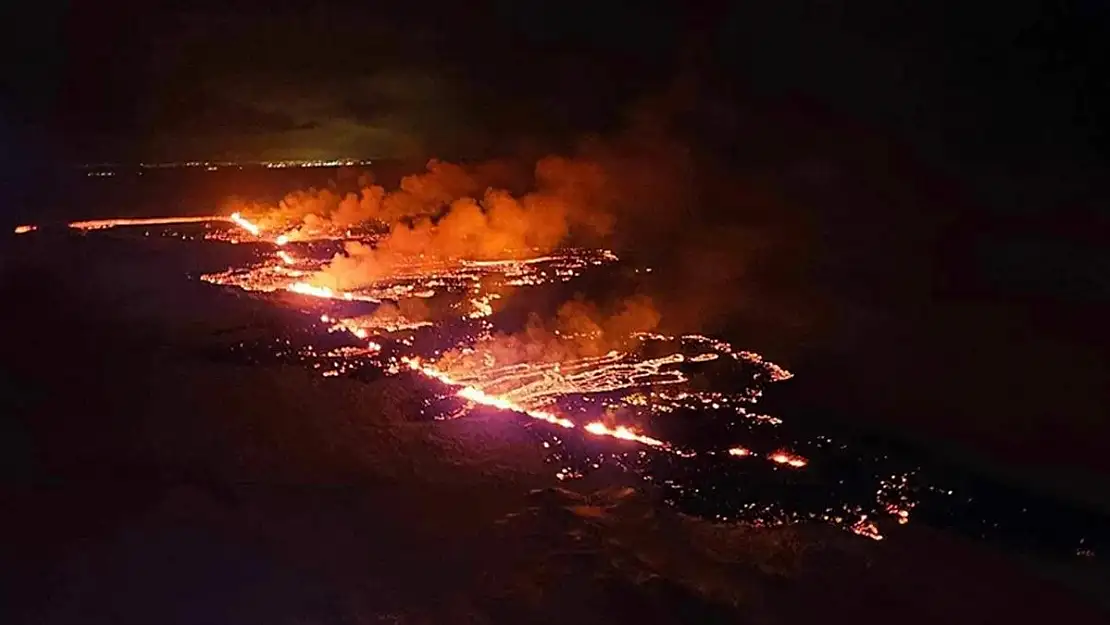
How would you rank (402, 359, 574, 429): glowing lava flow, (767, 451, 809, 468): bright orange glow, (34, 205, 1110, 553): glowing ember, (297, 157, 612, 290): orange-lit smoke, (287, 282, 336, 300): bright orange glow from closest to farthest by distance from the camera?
1. (34, 205, 1110, 553): glowing ember
2. (767, 451, 809, 468): bright orange glow
3. (402, 359, 574, 429): glowing lava flow
4. (287, 282, 336, 300): bright orange glow
5. (297, 157, 612, 290): orange-lit smoke

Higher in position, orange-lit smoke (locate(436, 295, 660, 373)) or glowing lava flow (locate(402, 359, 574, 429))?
orange-lit smoke (locate(436, 295, 660, 373))

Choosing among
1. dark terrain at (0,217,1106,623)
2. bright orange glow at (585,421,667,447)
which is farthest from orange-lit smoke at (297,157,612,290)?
bright orange glow at (585,421,667,447)

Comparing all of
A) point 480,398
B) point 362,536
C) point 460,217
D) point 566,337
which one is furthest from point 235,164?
point 362,536

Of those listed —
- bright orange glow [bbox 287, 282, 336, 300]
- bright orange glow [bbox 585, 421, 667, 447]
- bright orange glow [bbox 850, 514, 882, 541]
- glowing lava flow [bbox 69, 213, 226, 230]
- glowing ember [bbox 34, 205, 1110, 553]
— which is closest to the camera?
bright orange glow [bbox 850, 514, 882, 541]

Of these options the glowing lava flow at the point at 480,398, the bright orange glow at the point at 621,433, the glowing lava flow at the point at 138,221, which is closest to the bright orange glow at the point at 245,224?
the glowing lava flow at the point at 138,221

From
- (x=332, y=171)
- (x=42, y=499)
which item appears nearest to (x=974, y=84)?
(x=332, y=171)

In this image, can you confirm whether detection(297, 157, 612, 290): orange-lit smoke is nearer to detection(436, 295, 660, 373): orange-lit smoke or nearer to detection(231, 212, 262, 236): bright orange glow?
detection(231, 212, 262, 236): bright orange glow

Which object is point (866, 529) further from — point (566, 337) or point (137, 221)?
point (137, 221)

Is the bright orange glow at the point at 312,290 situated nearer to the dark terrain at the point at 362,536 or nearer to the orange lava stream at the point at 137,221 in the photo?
the dark terrain at the point at 362,536

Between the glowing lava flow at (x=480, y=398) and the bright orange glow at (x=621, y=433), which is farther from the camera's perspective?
the glowing lava flow at (x=480, y=398)

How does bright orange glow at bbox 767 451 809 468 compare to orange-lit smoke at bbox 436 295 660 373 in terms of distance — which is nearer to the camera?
bright orange glow at bbox 767 451 809 468
